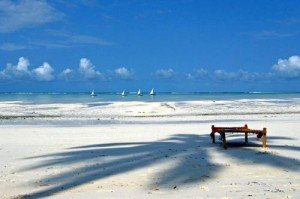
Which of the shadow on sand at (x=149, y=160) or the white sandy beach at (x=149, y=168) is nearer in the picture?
the white sandy beach at (x=149, y=168)

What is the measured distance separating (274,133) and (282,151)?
660cm

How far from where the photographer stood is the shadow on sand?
10602 millimetres

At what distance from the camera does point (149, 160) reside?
1327 centimetres

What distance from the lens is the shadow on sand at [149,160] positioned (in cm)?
1060

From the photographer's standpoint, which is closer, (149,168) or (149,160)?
(149,168)

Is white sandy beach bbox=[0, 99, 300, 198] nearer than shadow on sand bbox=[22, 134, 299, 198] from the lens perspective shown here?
Yes

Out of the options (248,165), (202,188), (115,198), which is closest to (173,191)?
(202,188)

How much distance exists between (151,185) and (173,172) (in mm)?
1543

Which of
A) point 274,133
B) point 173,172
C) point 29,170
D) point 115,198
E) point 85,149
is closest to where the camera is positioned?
point 115,198

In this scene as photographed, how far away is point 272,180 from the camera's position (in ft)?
33.8

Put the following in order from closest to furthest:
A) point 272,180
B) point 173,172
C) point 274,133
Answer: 1. point 272,180
2. point 173,172
3. point 274,133

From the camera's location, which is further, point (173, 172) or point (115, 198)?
point (173, 172)

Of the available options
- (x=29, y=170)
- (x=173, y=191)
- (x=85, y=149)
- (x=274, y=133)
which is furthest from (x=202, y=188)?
(x=274, y=133)

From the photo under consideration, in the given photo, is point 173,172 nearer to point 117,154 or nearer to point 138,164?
point 138,164
